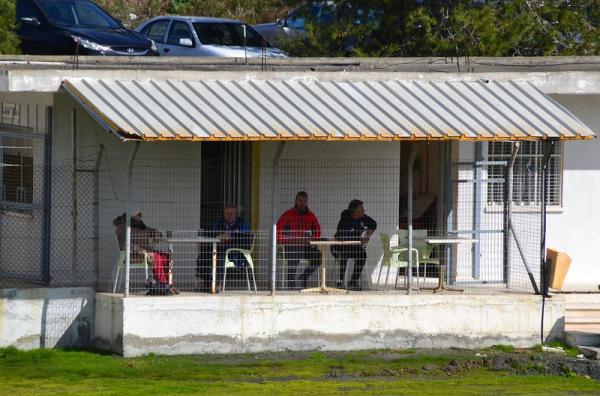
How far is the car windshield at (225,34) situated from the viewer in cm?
2672

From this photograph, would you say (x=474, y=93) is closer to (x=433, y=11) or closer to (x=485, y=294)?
(x=485, y=294)

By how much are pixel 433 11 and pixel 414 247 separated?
11.2 m

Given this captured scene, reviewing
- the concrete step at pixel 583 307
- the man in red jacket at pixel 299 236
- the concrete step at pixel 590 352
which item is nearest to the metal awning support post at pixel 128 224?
the man in red jacket at pixel 299 236

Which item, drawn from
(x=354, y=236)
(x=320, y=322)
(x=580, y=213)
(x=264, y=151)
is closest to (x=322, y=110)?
(x=264, y=151)

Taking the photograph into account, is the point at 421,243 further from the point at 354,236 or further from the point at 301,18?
the point at 301,18

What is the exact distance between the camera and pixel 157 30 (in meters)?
27.3

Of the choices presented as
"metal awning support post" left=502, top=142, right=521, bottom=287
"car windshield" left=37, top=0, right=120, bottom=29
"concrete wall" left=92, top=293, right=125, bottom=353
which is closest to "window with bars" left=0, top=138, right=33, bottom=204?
"concrete wall" left=92, top=293, right=125, bottom=353

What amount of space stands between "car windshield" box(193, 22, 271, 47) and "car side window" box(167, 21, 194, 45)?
184mm

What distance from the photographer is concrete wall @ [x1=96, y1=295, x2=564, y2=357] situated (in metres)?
16.8

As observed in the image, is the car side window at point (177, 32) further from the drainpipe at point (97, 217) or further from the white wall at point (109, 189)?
the drainpipe at point (97, 217)

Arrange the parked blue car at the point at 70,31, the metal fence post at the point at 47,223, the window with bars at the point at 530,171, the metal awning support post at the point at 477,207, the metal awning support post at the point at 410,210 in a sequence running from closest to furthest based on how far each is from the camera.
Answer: the metal awning support post at the point at 410,210, the metal fence post at the point at 47,223, the metal awning support post at the point at 477,207, the window with bars at the point at 530,171, the parked blue car at the point at 70,31

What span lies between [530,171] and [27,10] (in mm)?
9755

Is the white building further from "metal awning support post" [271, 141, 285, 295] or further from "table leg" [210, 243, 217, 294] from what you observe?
"table leg" [210, 243, 217, 294]

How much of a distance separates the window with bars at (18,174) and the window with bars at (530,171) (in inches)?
258
